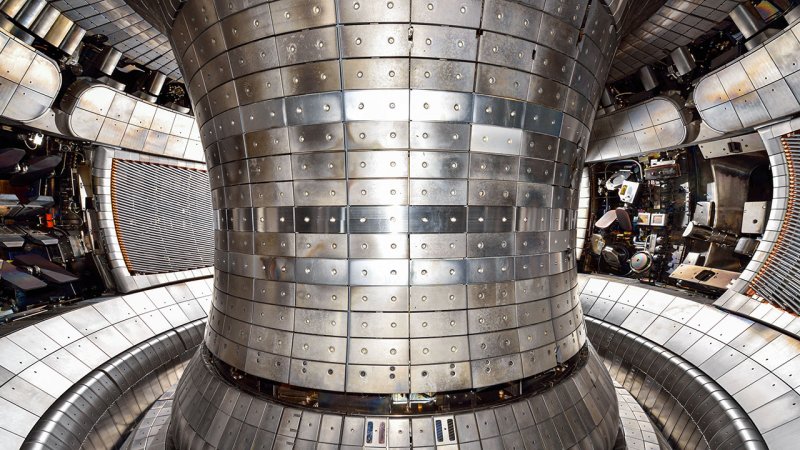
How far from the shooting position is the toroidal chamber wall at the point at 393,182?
147 inches

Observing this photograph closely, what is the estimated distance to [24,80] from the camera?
6.45 m

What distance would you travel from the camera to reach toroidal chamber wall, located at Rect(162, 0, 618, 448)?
12.3ft

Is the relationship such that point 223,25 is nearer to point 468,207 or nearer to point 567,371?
point 468,207

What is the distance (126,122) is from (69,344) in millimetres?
4202

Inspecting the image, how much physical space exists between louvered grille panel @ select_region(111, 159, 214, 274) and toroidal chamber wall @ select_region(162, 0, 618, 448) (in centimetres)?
574

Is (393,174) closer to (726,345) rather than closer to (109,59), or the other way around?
(726,345)

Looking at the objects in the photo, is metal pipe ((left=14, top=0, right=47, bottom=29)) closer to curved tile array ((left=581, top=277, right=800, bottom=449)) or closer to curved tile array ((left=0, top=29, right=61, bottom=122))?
curved tile array ((left=0, top=29, right=61, bottom=122))

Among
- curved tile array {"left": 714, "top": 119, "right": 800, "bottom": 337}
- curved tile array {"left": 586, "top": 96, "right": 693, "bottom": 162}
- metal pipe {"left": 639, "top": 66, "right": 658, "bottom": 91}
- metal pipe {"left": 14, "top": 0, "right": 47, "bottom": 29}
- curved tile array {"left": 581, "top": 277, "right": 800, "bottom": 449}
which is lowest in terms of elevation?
curved tile array {"left": 581, "top": 277, "right": 800, "bottom": 449}

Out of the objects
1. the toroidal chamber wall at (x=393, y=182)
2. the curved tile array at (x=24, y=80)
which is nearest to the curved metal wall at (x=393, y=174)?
the toroidal chamber wall at (x=393, y=182)

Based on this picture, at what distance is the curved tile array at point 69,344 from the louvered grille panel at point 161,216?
78cm

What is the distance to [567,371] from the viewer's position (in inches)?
191

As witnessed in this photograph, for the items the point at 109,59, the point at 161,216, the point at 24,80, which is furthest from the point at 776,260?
the point at 109,59

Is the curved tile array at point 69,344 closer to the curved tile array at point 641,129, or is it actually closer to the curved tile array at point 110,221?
the curved tile array at point 110,221

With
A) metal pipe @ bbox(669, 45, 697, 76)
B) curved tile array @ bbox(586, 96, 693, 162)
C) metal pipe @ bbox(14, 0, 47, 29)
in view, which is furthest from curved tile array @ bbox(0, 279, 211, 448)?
metal pipe @ bbox(669, 45, 697, 76)
